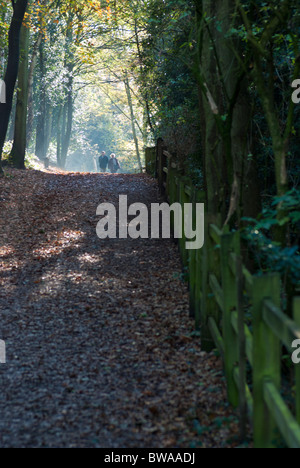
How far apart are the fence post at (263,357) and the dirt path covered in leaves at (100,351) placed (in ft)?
2.19

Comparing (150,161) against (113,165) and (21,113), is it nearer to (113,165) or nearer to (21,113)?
(21,113)

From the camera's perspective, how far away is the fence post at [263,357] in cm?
338

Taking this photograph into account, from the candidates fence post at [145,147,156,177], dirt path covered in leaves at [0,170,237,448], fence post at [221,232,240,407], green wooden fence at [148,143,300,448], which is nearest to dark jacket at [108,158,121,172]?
fence post at [145,147,156,177]

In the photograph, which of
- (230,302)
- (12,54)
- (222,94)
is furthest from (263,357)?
(12,54)

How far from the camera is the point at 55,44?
33.7m

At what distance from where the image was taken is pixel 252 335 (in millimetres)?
3707

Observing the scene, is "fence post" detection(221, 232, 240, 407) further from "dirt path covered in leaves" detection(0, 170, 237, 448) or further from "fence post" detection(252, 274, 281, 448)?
"fence post" detection(252, 274, 281, 448)

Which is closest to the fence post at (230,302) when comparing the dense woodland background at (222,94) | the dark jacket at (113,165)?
the dense woodland background at (222,94)

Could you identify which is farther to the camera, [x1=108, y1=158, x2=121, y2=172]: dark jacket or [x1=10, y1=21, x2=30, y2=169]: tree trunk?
[x1=108, y1=158, x2=121, y2=172]: dark jacket

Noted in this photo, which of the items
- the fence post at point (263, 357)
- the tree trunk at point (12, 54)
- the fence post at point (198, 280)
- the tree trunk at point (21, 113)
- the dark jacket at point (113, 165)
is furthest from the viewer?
the dark jacket at point (113, 165)

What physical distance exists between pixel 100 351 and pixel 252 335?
116 inches

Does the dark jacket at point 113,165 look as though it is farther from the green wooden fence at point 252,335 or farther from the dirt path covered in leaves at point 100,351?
→ the green wooden fence at point 252,335

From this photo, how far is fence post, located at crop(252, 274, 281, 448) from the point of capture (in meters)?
3.38

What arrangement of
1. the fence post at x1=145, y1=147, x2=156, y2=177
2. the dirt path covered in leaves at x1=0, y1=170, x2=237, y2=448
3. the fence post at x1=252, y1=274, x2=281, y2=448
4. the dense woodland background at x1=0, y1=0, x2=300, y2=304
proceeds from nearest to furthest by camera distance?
1. the fence post at x1=252, y1=274, x2=281, y2=448
2. the dirt path covered in leaves at x1=0, y1=170, x2=237, y2=448
3. the dense woodland background at x1=0, y1=0, x2=300, y2=304
4. the fence post at x1=145, y1=147, x2=156, y2=177
